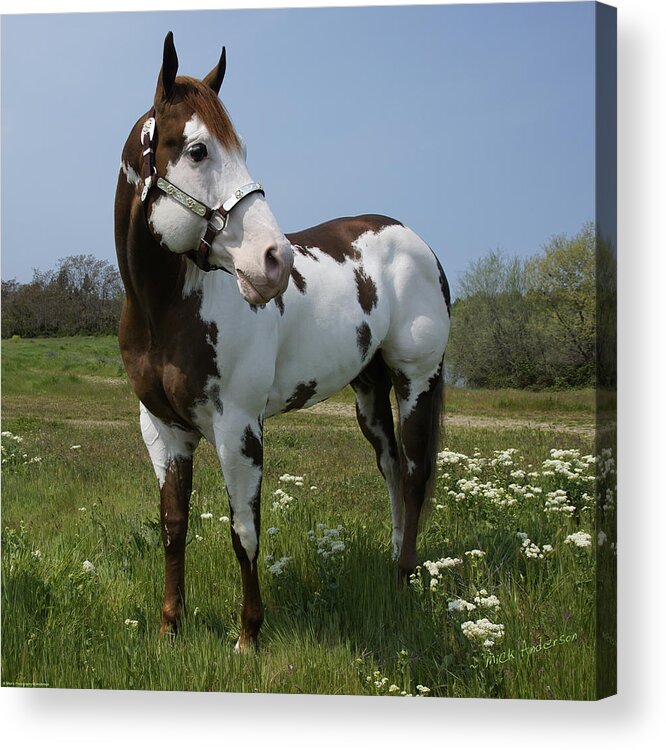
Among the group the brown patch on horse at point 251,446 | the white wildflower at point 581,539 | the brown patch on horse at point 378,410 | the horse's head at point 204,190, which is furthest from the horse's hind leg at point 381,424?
the horse's head at point 204,190

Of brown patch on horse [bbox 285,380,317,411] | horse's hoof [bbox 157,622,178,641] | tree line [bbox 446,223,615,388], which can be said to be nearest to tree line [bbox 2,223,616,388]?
tree line [bbox 446,223,615,388]

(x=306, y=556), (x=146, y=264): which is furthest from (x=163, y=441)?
(x=306, y=556)

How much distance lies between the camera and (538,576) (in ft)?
10.2

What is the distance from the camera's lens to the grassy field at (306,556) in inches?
114

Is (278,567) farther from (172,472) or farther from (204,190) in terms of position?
(204,190)

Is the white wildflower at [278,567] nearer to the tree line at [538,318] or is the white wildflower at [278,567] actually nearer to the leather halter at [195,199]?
the tree line at [538,318]


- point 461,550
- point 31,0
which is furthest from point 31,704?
point 31,0

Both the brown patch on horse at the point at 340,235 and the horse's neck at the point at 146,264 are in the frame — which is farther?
the brown patch on horse at the point at 340,235

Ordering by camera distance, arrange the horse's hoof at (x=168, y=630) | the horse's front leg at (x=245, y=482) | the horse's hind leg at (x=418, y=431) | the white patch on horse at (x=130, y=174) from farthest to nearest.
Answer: the horse's hind leg at (x=418, y=431)
the horse's hoof at (x=168, y=630)
the horse's front leg at (x=245, y=482)
the white patch on horse at (x=130, y=174)

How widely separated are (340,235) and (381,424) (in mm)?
752

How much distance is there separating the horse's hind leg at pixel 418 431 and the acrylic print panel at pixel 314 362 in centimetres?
1

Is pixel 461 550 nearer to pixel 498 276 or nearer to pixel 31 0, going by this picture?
pixel 498 276

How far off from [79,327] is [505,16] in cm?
187

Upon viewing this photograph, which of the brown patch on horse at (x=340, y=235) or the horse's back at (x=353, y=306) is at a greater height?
the brown patch on horse at (x=340, y=235)
